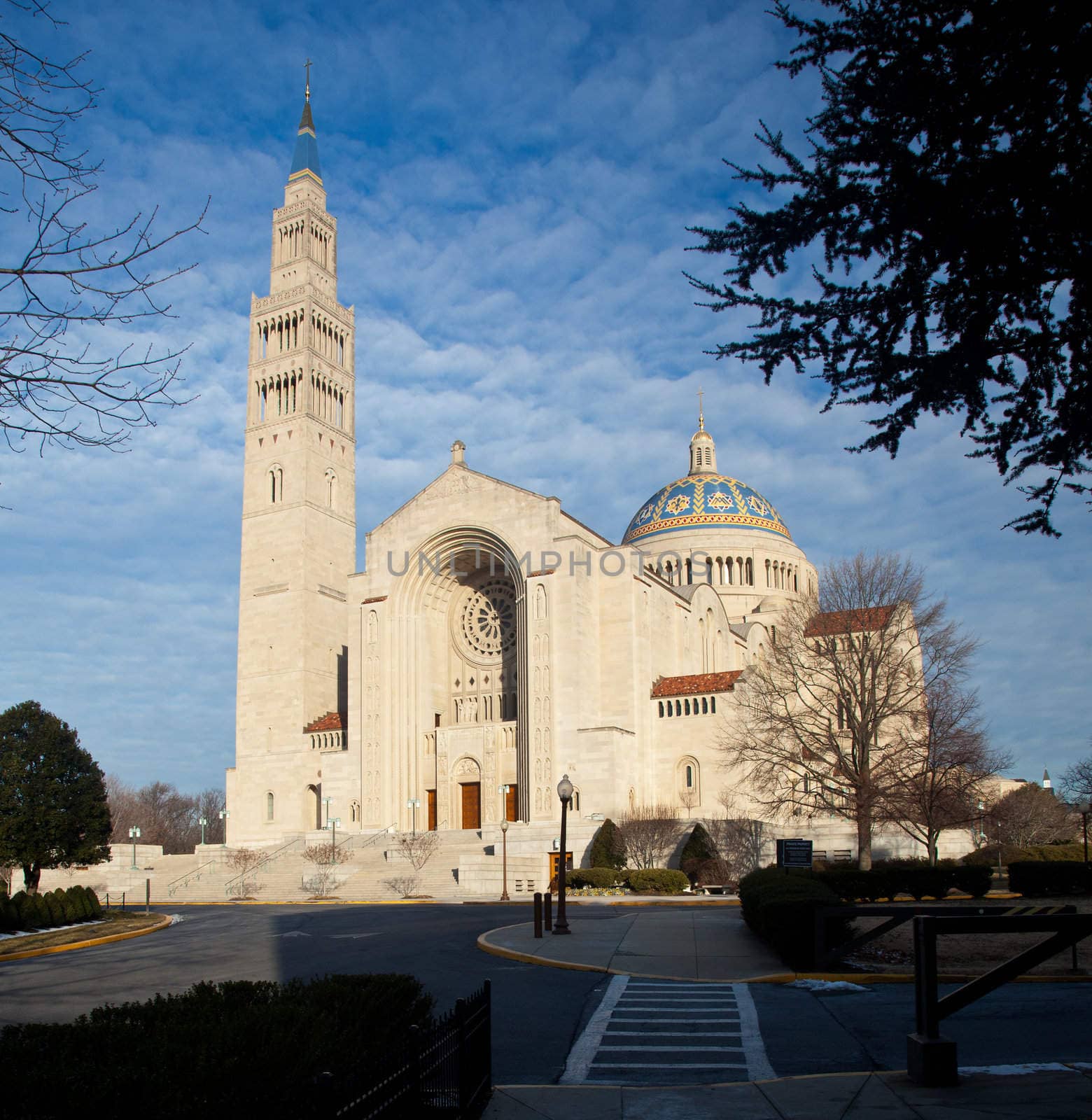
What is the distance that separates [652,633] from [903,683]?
52.1ft

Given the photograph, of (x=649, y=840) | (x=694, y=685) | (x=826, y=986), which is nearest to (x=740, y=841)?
(x=649, y=840)

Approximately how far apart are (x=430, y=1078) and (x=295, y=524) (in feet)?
181

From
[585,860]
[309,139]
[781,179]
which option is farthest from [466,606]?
[781,179]

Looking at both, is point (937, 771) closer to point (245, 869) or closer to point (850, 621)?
point (850, 621)

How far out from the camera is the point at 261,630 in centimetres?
5994

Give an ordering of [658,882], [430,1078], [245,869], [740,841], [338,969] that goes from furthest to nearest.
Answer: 1. [245,869]
2. [740,841]
3. [658,882]
4. [338,969]
5. [430,1078]

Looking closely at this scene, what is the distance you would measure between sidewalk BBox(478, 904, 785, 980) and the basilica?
23.0 metres

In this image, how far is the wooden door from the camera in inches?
2128

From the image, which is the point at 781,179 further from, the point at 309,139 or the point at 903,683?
the point at 309,139

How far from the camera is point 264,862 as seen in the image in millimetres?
49031

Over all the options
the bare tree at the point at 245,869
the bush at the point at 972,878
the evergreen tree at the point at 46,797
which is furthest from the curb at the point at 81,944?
the evergreen tree at the point at 46,797

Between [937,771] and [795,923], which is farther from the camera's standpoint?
[937,771]

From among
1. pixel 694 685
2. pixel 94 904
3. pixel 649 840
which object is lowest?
pixel 94 904

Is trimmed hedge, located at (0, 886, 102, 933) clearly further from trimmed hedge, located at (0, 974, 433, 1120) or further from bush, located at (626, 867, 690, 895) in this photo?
trimmed hedge, located at (0, 974, 433, 1120)
